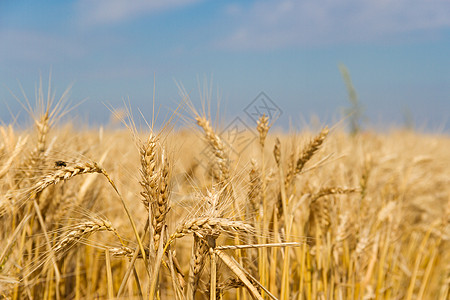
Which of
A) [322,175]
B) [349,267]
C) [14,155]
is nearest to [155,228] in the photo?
[14,155]

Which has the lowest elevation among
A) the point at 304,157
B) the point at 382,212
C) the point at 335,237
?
the point at 335,237

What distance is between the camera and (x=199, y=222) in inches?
38.8

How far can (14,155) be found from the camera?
1.60 m

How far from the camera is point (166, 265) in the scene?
1.06m

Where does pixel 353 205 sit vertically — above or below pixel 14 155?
below

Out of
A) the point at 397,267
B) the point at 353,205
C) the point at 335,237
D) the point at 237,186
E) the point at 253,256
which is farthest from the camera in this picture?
the point at 397,267

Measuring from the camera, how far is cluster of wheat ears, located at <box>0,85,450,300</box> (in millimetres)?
1044

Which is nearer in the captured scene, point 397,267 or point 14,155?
point 14,155

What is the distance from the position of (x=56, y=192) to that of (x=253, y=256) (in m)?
1.04

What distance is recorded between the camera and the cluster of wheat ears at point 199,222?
1.04 meters

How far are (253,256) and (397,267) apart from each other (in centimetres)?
194

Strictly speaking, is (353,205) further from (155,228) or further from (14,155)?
(14,155)

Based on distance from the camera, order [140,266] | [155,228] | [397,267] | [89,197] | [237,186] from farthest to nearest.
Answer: [397,267]
[140,266]
[89,197]
[237,186]
[155,228]

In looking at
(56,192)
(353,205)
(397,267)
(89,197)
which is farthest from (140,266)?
(397,267)
